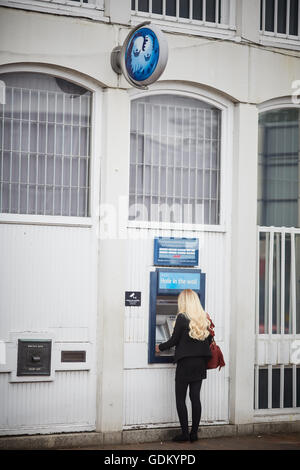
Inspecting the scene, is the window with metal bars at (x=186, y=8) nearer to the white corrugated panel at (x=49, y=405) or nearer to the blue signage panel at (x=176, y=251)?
the blue signage panel at (x=176, y=251)

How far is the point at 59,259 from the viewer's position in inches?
362

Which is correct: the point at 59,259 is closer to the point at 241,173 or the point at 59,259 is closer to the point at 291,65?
the point at 241,173

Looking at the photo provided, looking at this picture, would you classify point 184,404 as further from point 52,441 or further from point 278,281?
point 278,281

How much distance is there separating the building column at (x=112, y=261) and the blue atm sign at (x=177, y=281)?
0.53 metres

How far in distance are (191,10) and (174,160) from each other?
5.92 ft

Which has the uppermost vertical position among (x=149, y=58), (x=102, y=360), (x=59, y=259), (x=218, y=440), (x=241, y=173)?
(x=149, y=58)

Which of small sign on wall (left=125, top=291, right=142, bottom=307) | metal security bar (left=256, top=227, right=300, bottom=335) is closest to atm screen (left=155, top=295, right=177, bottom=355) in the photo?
small sign on wall (left=125, top=291, right=142, bottom=307)

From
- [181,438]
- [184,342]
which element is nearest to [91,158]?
[184,342]

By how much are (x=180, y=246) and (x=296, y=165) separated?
6.76 ft

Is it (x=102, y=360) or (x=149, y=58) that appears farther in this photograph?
(x=102, y=360)

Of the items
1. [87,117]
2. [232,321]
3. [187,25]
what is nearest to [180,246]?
[232,321]

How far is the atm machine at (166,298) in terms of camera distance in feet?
31.6

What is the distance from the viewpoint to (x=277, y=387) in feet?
34.1

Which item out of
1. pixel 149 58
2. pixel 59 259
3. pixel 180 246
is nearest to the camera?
pixel 149 58
